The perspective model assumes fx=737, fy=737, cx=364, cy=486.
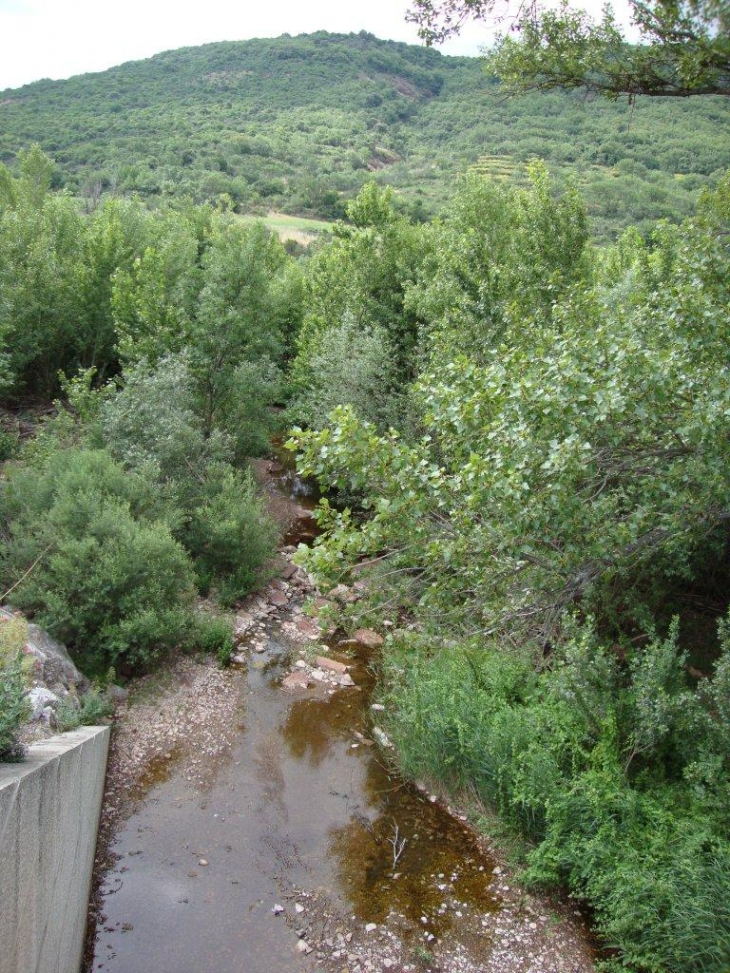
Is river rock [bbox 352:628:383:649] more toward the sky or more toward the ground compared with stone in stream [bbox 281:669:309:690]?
more toward the ground

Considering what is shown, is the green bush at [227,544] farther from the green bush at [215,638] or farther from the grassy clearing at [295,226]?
the grassy clearing at [295,226]

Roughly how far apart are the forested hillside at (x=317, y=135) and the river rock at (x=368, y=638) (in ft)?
48.4

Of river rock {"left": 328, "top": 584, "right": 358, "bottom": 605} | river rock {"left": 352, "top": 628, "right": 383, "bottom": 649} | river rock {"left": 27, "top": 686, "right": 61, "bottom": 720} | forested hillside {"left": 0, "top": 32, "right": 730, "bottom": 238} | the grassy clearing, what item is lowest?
river rock {"left": 352, "top": 628, "right": 383, "bottom": 649}

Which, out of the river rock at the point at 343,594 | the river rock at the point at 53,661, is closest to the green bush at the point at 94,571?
the river rock at the point at 53,661

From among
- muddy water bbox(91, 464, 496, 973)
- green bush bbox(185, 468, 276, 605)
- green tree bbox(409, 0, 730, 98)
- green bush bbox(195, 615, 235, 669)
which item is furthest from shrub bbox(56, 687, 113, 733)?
green tree bbox(409, 0, 730, 98)

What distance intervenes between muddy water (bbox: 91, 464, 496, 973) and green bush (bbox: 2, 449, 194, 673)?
2039 mm

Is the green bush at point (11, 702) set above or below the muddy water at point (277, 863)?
above

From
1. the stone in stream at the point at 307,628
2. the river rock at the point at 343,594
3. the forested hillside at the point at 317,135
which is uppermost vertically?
the forested hillside at the point at 317,135

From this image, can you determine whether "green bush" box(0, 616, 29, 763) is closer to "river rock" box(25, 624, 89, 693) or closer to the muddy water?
the muddy water

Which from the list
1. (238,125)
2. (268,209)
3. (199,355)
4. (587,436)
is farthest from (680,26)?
(238,125)

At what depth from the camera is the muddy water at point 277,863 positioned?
20.4 ft

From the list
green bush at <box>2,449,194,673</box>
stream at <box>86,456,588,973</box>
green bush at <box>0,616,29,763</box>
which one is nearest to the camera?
green bush at <box>0,616,29,763</box>

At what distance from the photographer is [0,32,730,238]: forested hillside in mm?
29734

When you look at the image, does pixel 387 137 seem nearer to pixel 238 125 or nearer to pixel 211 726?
pixel 238 125
